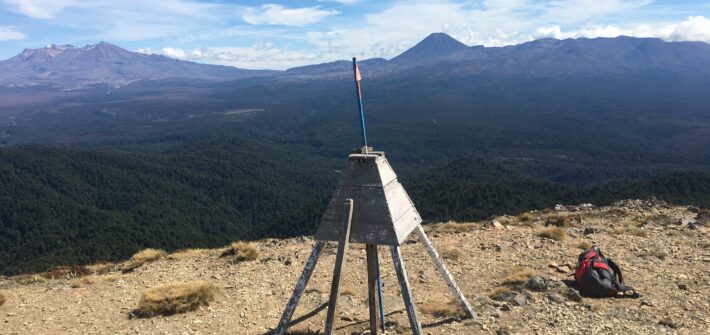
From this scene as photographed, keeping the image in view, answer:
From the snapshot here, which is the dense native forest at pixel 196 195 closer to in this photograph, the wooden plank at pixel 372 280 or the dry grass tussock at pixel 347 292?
the dry grass tussock at pixel 347 292

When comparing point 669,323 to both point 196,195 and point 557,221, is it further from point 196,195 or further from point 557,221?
point 196,195

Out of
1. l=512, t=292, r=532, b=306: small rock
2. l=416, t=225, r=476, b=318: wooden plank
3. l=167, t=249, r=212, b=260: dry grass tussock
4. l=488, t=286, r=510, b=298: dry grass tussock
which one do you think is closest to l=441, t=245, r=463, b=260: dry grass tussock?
l=488, t=286, r=510, b=298: dry grass tussock

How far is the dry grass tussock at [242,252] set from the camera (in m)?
14.3

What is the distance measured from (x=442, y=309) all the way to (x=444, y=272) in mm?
1227

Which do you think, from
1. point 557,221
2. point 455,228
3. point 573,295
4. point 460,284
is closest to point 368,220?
point 460,284

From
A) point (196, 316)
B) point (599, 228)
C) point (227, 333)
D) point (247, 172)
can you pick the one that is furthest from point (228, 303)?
point (247, 172)

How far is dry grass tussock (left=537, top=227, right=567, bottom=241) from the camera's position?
1445 cm

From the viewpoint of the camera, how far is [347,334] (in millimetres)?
8719

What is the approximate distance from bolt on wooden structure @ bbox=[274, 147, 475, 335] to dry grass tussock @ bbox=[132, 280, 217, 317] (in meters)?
3.38

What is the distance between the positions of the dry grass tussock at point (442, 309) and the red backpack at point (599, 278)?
2.95 meters

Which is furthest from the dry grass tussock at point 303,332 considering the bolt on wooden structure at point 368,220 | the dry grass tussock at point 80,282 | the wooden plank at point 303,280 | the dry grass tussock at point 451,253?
the dry grass tussock at point 80,282

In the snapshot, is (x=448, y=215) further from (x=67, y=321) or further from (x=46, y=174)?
(x=46, y=174)

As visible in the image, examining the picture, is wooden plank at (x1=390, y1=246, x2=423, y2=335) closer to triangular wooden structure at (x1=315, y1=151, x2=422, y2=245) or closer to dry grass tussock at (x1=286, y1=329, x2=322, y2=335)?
triangular wooden structure at (x1=315, y1=151, x2=422, y2=245)

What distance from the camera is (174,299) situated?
34.1 ft
